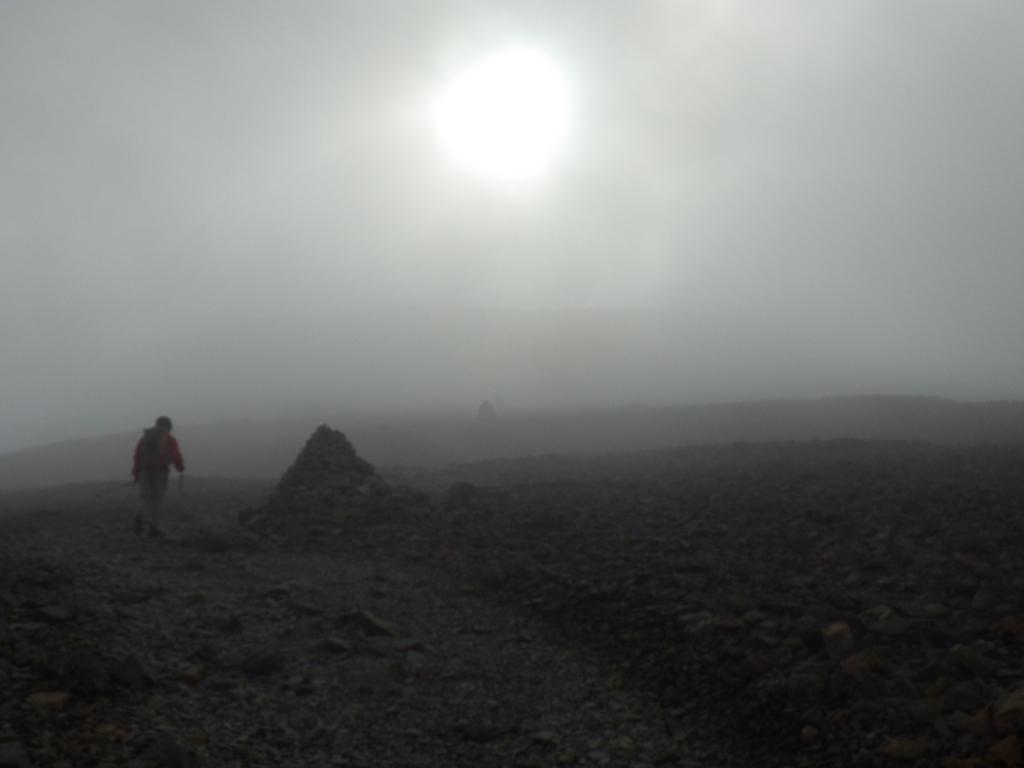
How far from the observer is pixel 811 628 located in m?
10.0

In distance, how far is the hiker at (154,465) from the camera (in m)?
16.3

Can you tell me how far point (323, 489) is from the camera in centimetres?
1888

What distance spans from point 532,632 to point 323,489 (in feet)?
27.1

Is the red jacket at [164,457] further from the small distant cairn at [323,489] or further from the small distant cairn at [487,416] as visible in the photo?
the small distant cairn at [487,416]

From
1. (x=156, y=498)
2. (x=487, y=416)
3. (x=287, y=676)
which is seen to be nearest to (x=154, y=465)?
(x=156, y=498)

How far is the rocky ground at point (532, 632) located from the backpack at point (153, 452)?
57.2 inches

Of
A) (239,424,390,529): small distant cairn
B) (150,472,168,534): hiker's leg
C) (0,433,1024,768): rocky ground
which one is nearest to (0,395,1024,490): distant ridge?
(239,424,390,529): small distant cairn

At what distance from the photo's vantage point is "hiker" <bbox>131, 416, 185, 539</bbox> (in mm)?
16281

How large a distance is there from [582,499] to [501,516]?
2324mm

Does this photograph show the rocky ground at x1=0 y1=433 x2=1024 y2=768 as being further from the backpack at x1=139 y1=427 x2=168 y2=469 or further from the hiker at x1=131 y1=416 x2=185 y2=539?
the backpack at x1=139 y1=427 x2=168 y2=469

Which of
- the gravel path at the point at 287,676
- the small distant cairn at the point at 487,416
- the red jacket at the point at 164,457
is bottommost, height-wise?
the gravel path at the point at 287,676

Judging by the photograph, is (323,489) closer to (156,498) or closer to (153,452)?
(156,498)

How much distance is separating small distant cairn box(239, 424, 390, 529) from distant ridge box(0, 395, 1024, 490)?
18863mm

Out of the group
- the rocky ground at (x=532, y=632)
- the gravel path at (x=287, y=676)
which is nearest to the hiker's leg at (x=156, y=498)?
the rocky ground at (x=532, y=632)
